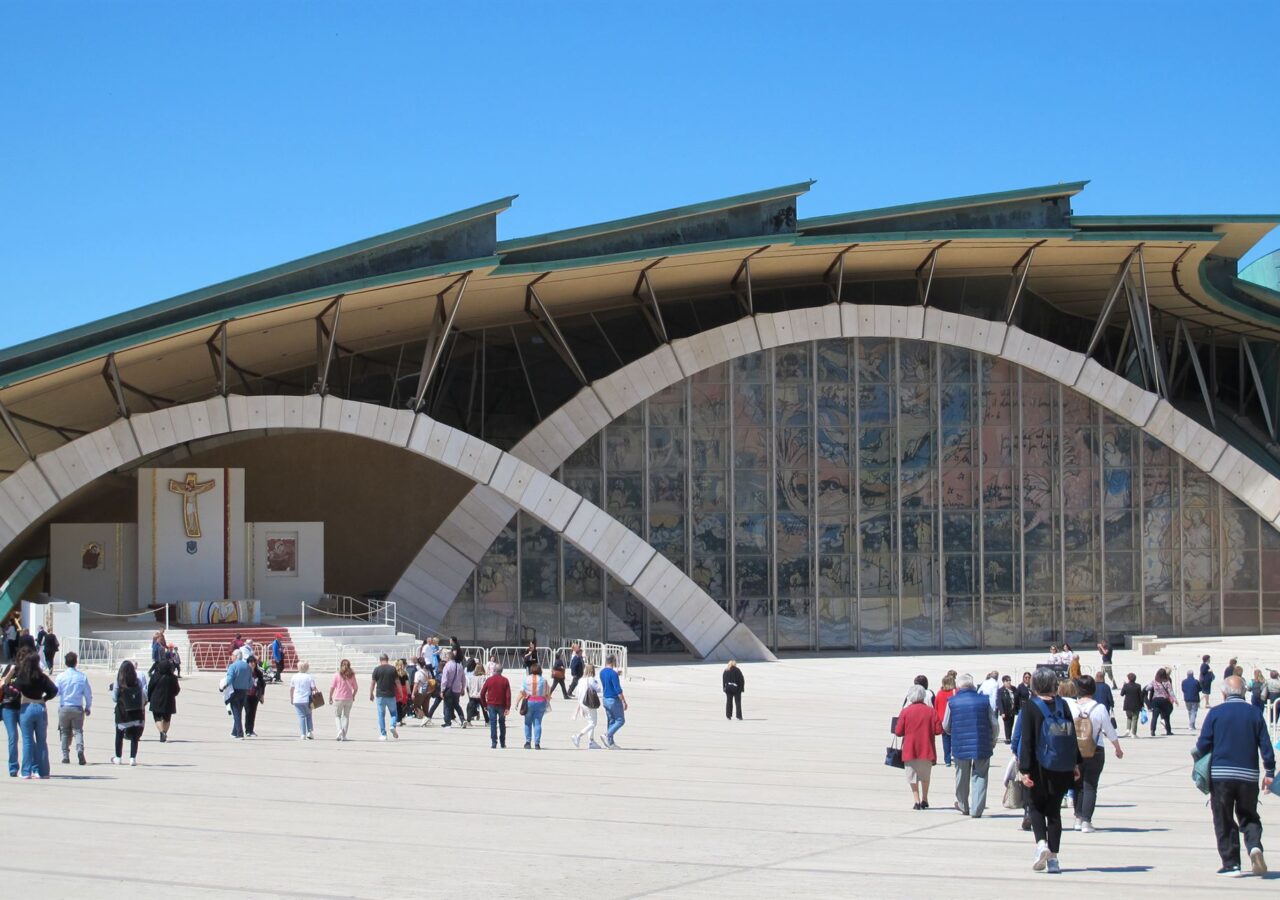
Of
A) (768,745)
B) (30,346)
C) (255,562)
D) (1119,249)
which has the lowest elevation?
(768,745)

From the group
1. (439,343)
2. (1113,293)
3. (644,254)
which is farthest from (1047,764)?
(1113,293)

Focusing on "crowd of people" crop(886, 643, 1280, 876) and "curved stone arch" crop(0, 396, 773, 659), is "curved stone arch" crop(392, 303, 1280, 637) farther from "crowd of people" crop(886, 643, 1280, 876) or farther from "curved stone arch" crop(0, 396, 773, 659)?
"crowd of people" crop(886, 643, 1280, 876)

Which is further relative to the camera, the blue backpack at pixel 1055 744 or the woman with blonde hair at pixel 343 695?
the woman with blonde hair at pixel 343 695

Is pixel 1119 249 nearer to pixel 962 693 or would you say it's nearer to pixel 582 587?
pixel 582 587

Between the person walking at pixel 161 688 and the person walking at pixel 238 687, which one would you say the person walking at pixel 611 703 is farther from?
the person walking at pixel 161 688

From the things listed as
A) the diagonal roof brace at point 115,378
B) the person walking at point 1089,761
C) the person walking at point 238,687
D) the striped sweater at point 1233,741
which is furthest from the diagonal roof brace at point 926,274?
the striped sweater at point 1233,741

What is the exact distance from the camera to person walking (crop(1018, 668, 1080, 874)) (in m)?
12.0

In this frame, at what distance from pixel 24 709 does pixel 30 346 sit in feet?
64.8

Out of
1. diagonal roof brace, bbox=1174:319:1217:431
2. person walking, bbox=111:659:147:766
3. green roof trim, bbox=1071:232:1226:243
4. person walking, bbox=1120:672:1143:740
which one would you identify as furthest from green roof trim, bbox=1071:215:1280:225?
person walking, bbox=111:659:147:766

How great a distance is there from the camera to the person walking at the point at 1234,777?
1184cm

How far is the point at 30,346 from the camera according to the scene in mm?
35281

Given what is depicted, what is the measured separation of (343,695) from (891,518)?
2863 centimetres

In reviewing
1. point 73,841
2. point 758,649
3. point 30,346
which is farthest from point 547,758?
point 758,649

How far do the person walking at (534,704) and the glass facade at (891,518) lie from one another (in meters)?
24.0
